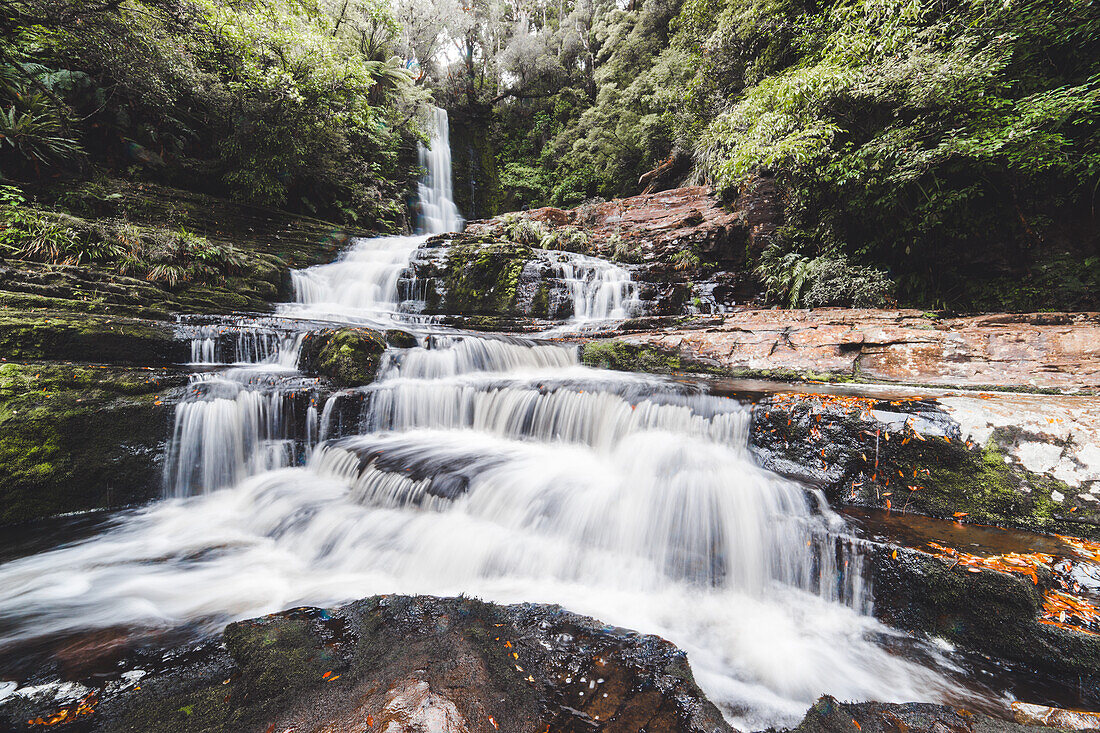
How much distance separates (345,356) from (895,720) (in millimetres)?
6006

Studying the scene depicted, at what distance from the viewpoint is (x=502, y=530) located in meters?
3.25

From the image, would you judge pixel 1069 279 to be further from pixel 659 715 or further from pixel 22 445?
pixel 22 445

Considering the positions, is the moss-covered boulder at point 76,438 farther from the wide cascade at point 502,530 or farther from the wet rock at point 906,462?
the wet rock at point 906,462

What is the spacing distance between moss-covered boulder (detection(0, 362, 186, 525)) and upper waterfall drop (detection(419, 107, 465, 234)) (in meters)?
14.7

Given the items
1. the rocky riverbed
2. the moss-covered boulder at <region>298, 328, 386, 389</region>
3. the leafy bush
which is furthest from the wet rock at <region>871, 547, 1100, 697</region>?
the leafy bush

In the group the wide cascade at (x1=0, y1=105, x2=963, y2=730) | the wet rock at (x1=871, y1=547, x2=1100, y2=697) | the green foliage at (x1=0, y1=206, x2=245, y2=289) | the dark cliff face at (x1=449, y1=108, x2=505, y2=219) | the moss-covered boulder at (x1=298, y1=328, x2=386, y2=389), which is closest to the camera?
the wet rock at (x1=871, y1=547, x2=1100, y2=697)

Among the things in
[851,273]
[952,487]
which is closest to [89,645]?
[952,487]

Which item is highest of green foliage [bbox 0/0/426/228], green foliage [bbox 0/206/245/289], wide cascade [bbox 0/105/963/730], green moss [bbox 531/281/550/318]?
green foliage [bbox 0/0/426/228]

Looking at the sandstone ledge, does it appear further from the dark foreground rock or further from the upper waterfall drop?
the upper waterfall drop

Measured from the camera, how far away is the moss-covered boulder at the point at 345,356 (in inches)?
212

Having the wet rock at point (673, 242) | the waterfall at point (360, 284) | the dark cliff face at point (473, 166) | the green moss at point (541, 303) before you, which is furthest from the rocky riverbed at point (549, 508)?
the dark cliff face at point (473, 166)

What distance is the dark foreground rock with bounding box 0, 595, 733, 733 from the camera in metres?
1.34

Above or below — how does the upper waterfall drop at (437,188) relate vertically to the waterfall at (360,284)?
above

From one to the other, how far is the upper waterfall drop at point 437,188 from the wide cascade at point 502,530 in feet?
45.3
